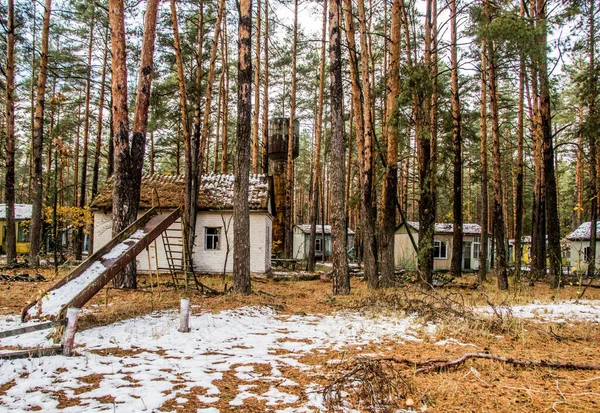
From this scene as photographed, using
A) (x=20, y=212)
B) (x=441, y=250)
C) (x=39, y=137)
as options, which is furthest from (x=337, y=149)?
(x=20, y=212)

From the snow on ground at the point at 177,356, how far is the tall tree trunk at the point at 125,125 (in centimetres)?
353

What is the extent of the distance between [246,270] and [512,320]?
243 inches

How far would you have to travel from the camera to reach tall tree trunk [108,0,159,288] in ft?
32.4

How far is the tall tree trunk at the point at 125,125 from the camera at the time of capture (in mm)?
9891

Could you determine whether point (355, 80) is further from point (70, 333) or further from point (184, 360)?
point (70, 333)

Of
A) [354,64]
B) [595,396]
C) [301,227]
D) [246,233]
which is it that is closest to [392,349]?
[595,396]

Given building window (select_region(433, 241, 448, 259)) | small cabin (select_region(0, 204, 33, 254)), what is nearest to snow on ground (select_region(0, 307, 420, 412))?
building window (select_region(433, 241, 448, 259))

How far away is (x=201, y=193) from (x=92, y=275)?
12670 millimetres

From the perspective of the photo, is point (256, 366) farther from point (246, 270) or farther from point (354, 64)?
point (354, 64)

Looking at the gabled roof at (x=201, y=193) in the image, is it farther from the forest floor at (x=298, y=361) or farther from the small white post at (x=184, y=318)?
the small white post at (x=184, y=318)

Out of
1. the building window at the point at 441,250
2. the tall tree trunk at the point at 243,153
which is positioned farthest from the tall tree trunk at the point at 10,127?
the building window at the point at 441,250

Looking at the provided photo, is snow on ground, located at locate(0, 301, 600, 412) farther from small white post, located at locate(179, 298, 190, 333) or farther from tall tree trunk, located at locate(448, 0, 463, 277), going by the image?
tall tree trunk, located at locate(448, 0, 463, 277)

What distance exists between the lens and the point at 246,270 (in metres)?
10.5

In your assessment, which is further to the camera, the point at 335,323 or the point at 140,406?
the point at 335,323
